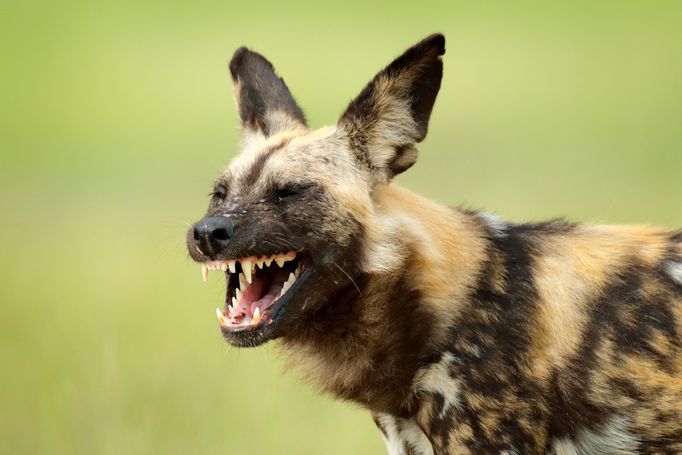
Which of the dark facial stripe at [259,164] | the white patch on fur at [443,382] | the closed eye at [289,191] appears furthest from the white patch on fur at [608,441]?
the dark facial stripe at [259,164]

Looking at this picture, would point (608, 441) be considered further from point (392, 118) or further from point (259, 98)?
point (259, 98)

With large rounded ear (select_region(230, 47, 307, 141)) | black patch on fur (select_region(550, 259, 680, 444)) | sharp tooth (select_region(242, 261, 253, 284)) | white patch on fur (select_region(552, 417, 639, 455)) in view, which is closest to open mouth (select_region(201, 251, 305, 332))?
sharp tooth (select_region(242, 261, 253, 284))

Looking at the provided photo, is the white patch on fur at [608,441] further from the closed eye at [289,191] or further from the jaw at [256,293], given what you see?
the closed eye at [289,191]

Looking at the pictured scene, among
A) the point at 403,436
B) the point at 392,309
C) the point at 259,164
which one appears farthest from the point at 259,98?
the point at 403,436

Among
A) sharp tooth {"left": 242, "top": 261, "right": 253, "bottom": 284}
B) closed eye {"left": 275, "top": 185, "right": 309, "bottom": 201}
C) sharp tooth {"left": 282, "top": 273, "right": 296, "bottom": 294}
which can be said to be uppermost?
closed eye {"left": 275, "top": 185, "right": 309, "bottom": 201}

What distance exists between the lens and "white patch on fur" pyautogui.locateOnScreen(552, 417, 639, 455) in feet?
16.0

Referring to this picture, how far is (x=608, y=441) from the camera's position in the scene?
4895 millimetres

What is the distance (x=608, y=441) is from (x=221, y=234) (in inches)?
66.7

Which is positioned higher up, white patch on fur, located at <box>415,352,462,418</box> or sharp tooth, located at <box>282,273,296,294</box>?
sharp tooth, located at <box>282,273,296,294</box>

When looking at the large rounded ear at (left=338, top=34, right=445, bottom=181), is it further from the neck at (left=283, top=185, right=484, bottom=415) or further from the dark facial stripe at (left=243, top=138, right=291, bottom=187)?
the dark facial stripe at (left=243, top=138, right=291, bottom=187)

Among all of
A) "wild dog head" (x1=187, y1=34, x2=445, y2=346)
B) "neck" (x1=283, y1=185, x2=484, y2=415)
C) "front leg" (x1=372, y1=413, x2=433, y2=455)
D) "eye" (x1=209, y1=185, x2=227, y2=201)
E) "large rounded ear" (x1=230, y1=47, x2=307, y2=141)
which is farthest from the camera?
"large rounded ear" (x1=230, y1=47, x2=307, y2=141)

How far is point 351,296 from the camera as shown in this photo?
16.6 feet

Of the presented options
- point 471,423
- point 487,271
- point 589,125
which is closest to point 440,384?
point 471,423

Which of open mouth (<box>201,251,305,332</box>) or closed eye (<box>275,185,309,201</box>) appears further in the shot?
closed eye (<box>275,185,309,201</box>)
